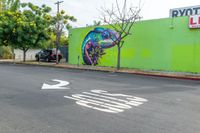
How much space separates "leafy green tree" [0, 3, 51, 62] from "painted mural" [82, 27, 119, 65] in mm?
7314

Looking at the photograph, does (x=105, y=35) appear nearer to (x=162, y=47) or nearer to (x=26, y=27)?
(x=162, y=47)

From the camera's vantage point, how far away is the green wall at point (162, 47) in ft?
59.1

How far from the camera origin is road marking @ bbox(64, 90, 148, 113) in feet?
23.0

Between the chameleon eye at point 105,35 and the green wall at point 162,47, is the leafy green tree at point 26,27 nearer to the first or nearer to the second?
the chameleon eye at point 105,35

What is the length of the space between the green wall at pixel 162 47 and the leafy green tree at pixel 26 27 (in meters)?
11.4

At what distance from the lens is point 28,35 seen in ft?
99.0

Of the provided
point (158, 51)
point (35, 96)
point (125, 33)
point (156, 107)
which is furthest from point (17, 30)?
point (156, 107)

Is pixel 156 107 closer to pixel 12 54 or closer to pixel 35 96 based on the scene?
pixel 35 96

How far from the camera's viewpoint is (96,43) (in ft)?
82.6

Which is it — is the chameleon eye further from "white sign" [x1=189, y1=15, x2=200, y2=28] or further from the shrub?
the shrub

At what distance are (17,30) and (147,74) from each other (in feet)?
60.9

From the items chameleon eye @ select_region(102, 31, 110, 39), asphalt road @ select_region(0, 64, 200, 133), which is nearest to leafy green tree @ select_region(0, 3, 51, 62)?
chameleon eye @ select_region(102, 31, 110, 39)

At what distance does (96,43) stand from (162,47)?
7528mm

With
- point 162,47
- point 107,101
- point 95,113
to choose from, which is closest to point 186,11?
point 162,47
